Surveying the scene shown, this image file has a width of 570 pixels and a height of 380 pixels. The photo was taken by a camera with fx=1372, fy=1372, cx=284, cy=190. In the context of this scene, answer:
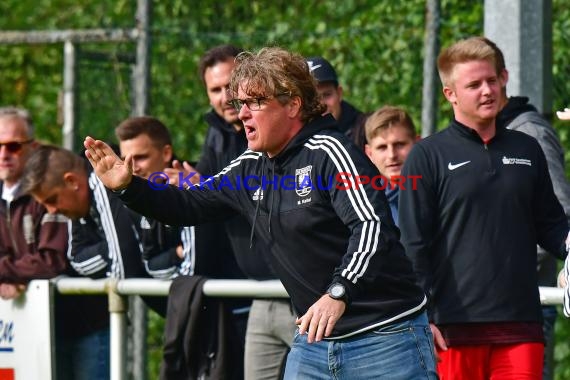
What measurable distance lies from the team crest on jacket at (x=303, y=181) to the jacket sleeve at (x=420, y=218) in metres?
0.72

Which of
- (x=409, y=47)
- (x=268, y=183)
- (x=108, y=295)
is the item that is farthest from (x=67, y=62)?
(x=268, y=183)

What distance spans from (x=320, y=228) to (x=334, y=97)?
79.6 inches

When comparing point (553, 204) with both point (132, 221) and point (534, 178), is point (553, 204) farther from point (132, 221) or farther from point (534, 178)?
point (132, 221)

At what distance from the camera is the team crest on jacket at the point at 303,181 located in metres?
4.95

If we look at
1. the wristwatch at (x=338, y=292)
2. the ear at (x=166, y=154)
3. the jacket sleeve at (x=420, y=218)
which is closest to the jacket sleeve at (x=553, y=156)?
the jacket sleeve at (x=420, y=218)

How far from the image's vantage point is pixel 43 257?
699 cm

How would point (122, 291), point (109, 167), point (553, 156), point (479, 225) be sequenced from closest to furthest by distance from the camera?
point (109, 167), point (479, 225), point (553, 156), point (122, 291)

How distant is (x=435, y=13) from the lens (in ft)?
25.4

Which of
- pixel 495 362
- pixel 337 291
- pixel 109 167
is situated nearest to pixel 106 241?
pixel 109 167

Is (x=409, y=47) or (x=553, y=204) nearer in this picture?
(x=553, y=204)

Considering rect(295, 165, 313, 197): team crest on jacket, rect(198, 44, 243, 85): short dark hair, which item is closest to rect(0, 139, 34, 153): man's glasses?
rect(198, 44, 243, 85): short dark hair

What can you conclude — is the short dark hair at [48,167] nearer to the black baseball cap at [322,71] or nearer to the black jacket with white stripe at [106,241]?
the black jacket with white stripe at [106,241]

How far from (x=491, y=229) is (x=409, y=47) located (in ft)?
10.6
